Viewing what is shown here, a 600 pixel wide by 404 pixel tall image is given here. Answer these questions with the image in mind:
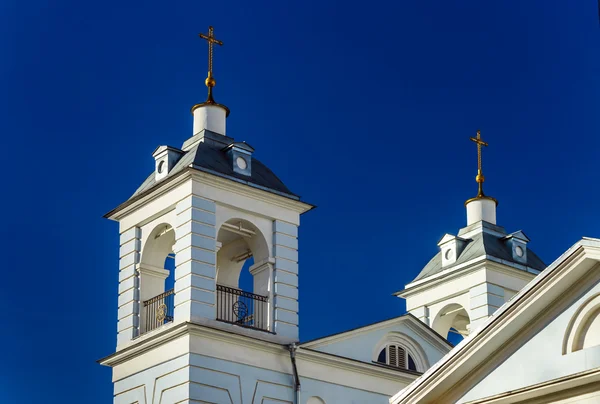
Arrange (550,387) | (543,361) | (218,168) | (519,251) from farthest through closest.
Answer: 1. (519,251)
2. (218,168)
3. (543,361)
4. (550,387)

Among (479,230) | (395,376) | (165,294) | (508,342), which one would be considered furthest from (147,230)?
(508,342)

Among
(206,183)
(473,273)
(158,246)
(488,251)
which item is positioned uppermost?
(488,251)

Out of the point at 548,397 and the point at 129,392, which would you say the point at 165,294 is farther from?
the point at 548,397

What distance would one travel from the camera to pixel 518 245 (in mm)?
34688

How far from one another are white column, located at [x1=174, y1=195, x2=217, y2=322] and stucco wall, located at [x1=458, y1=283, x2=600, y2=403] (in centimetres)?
931

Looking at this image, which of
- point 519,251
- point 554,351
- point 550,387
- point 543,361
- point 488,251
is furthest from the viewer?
point 519,251

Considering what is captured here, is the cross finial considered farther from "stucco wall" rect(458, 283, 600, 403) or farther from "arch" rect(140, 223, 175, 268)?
"stucco wall" rect(458, 283, 600, 403)

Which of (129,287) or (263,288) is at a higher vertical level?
(129,287)

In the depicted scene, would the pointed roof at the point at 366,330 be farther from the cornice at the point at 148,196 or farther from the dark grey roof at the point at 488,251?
the cornice at the point at 148,196

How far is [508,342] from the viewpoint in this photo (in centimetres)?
1917

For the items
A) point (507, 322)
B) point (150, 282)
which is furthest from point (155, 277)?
point (507, 322)

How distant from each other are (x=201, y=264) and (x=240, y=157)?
275 centimetres

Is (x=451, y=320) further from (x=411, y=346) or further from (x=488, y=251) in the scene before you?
(x=411, y=346)

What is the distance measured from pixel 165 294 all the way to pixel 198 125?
395cm
